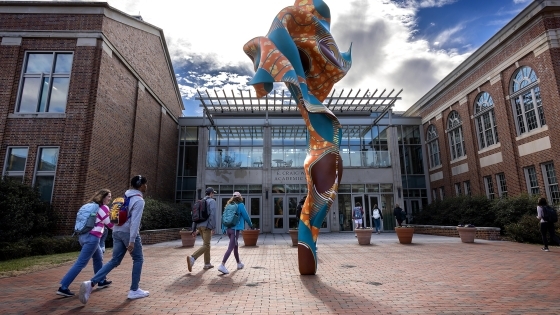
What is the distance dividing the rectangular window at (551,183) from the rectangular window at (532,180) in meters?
0.56

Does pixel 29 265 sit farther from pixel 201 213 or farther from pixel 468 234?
pixel 468 234

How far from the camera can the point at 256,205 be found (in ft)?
68.7

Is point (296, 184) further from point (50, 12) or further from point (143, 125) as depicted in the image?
point (50, 12)

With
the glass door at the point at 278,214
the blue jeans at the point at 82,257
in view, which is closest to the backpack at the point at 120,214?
the blue jeans at the point at 82,257

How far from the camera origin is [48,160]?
42.9ft

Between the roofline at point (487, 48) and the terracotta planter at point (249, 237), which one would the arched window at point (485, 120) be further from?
the terracotta planter at point (249, 237)

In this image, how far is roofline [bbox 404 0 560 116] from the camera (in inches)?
592

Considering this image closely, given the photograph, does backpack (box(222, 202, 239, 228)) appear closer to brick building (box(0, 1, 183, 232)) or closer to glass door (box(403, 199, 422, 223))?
brick building (box(0, 1, 183, 232))

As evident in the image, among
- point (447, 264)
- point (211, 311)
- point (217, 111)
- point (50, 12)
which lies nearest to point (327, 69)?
point (447, 264)

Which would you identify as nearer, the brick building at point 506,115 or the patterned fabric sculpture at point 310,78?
the patterned fabric sculpture at point 310,78

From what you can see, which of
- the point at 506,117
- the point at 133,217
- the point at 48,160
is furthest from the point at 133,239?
the point at 506,117

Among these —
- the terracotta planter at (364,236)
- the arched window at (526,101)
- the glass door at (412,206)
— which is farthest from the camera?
the glass door at (412,206)

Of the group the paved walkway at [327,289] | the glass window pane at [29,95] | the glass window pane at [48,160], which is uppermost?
the glass window pane at [29,95]

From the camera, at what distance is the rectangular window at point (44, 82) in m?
13.6
